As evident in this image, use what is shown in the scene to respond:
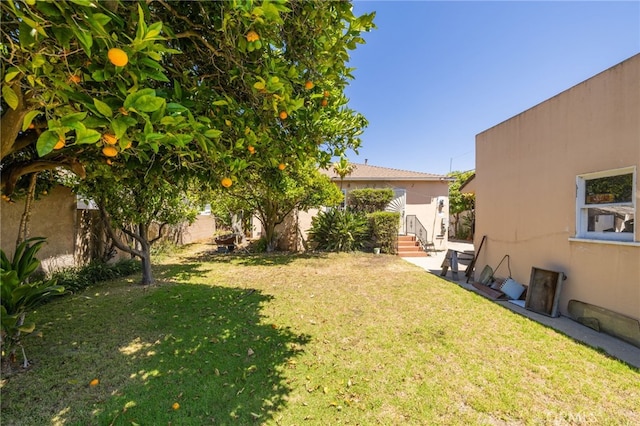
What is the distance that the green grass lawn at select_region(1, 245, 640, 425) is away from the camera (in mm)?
2797

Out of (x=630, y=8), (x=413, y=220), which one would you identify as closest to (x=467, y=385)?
(x=630, y=8)

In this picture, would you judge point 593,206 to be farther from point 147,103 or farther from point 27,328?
point 27,328

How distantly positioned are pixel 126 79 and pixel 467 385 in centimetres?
451

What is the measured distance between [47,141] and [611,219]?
808 centimetres

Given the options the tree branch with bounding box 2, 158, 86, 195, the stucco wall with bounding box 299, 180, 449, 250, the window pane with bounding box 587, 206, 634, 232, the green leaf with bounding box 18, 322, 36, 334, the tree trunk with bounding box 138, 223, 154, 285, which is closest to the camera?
the green leaf with bounding box 18, 322, 36, 334

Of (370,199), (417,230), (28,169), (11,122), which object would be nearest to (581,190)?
(11,122)

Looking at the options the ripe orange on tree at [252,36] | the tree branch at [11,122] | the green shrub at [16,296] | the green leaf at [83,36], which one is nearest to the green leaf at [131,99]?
the green leaf at [83,36]

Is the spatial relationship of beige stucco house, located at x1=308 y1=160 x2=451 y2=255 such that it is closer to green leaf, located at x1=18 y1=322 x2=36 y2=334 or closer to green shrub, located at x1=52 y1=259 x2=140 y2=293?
green shrub, located at x1=52 y1=259 x2=140 y2=293

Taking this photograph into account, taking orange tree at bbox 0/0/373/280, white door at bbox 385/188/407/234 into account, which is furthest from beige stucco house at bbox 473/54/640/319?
white door at bbox 385/188/407/234

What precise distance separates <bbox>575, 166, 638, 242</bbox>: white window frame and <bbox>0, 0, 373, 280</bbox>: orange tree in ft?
15.3

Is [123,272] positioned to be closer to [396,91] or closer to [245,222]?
[245,222]

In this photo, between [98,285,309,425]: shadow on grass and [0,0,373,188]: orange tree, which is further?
[98,285,309,425]: shadow on grass

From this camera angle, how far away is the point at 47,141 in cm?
146

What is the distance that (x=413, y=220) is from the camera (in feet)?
52.5
